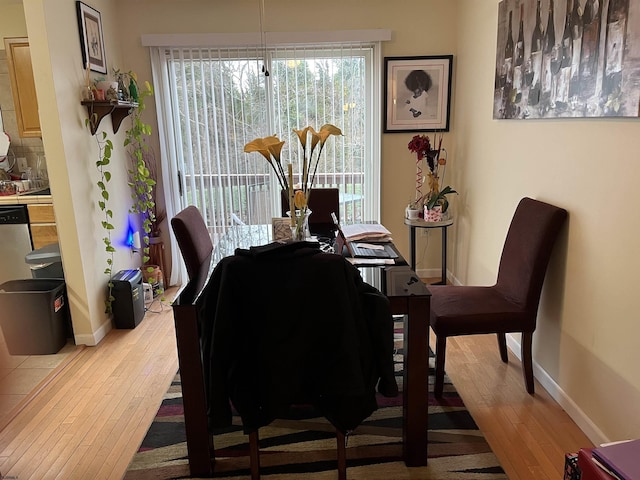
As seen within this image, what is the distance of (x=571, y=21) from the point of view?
2.04 meters

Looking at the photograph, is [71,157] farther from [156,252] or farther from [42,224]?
[156,252]

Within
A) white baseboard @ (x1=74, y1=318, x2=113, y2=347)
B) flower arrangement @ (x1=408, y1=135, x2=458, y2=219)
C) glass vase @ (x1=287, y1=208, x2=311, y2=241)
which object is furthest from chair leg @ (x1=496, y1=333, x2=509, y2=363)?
white baseboard @ (x1=74, y1=318, x2=113, y2=347)

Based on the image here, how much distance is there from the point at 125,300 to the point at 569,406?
9.05 ft

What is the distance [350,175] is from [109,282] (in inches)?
79.9

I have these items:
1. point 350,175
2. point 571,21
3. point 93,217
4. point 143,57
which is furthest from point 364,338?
point 143,57

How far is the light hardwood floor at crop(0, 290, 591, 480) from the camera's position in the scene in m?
2.01

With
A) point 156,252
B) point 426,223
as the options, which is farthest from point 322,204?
point 156,252

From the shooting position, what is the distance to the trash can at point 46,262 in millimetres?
3166

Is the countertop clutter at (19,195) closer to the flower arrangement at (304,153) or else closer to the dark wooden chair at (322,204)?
the dark wooden chair at (322,204)

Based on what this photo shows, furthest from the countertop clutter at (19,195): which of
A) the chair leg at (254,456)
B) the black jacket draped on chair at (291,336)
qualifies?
the chair leg at (254,456)

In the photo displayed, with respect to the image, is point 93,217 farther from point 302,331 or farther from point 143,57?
point 302,331

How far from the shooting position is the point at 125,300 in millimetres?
3293

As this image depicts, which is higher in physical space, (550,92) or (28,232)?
(550,92)

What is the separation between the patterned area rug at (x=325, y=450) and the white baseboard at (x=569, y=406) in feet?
1.51
